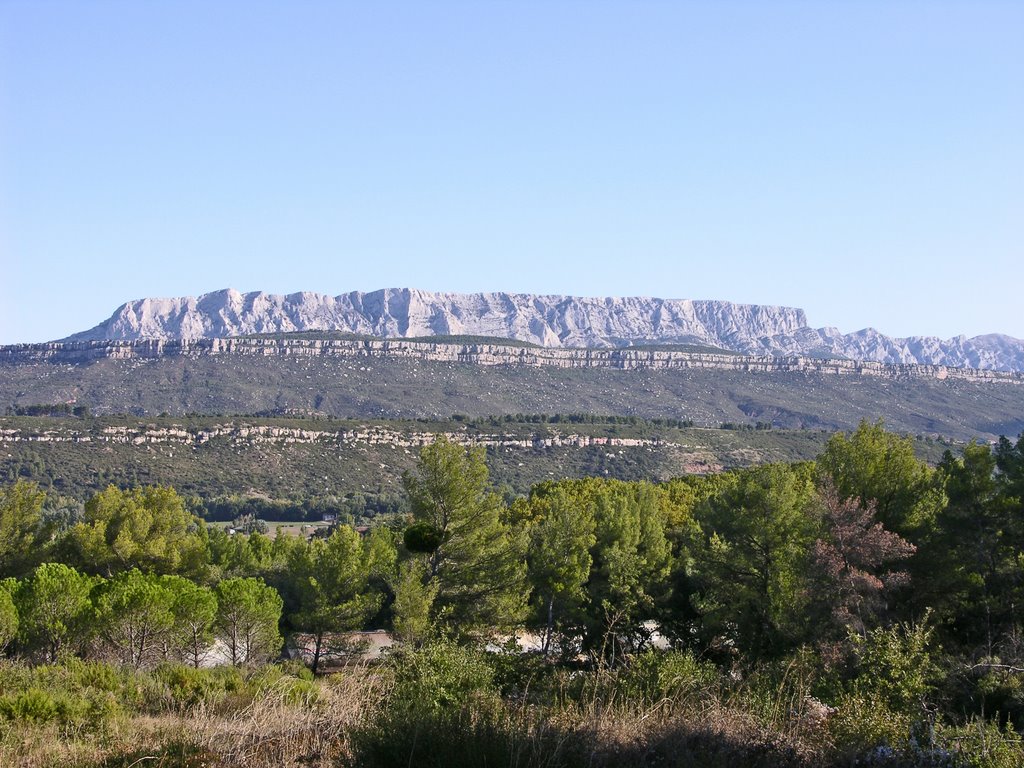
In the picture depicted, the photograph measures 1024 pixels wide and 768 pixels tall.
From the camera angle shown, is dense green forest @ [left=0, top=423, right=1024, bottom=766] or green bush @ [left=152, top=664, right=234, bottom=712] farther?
green bush @ [left=152, top=664, right=234, bottom=712]

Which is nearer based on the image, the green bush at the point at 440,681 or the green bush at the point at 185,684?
the green bush at the point at 440,681

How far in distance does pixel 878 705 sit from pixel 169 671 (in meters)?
13.1

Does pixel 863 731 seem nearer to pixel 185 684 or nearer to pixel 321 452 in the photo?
pixel 185 684

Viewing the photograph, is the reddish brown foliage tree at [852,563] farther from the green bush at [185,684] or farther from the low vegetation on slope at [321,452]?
the low vegetation on slope at [321,452]

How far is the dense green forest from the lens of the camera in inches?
315

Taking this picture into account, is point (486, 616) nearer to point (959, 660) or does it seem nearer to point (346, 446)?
point (959, 660)

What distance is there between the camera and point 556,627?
3195 centimetres

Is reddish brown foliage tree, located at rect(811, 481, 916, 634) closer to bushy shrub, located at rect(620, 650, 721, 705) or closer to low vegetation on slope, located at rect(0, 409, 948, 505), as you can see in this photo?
bushy shrub, located at rect(620, 650, 721, 705)

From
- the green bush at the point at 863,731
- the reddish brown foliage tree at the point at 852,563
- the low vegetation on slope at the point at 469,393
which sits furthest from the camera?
the low vegetation on slope at the point at 469,393

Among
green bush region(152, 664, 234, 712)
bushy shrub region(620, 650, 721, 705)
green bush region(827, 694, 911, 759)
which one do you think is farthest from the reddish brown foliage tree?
green bush region(152, 664, 234, 712)

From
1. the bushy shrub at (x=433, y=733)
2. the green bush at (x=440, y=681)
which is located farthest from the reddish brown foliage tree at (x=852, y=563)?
the bushy shrub at (x=433, y=733)

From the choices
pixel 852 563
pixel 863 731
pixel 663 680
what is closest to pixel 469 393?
pixel 852 563

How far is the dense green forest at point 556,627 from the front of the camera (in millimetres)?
8008

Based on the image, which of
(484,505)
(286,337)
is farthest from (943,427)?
(484,505)
